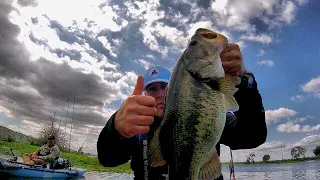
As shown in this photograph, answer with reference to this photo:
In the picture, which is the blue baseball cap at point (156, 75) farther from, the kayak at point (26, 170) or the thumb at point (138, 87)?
the kayak at point (26, 170)

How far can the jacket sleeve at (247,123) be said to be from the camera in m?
3.97

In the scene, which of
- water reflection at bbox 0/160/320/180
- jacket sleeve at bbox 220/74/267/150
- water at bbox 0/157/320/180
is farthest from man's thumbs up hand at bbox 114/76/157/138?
water reflection at bbox 0/160/320/180

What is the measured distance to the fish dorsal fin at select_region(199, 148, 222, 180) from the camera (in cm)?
267

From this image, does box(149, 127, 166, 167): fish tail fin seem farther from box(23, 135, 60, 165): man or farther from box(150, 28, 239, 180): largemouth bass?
box(23, 135, 60, 165): man

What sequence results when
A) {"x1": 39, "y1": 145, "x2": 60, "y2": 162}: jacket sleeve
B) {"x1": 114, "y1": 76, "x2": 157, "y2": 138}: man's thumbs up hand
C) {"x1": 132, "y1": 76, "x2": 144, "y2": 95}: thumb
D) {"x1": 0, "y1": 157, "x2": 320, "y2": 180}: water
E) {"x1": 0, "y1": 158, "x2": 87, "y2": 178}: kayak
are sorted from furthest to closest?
{"x1": 0, "y1": 157, "x2": 320, "y2": 180}: water
{"x1": 39, "y1": 145, "x2": 60, "y2": 162}: jacket sleeve
{"x1": 0, "y1": 158, "x2": 87, "y2": 178}: kayak
{"x1": 132, "y1": 76, "x2": 144, "y2": 95}: thumb
{"x1": 114, "y1": 76, "x2": 157, "y2": 138}: man's thumbs up hand

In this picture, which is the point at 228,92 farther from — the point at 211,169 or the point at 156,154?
the point at 156,154

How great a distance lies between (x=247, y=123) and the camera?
4.40m

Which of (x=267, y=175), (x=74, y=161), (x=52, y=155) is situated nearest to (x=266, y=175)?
(x=267, y=175)

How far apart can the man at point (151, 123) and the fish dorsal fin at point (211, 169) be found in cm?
59

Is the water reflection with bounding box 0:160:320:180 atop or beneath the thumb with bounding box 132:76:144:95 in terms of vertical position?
beneath

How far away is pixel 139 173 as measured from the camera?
5227 mm

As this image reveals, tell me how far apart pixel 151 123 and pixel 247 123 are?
6.11ft

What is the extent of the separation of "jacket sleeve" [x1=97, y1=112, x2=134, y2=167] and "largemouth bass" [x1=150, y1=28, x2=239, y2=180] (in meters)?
1.07

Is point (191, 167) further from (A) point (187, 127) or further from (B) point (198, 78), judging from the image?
(B) point (198, 78)
